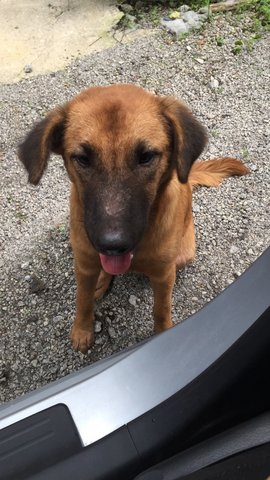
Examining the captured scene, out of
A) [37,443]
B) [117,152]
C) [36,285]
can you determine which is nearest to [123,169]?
[117,152]

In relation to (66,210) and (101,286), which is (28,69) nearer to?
(66,210)

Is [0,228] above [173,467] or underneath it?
underneath

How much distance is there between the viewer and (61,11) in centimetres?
429

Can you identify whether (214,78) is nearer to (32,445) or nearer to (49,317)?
(49,317)

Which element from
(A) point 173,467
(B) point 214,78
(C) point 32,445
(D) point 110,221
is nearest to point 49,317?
(D) point 110,221

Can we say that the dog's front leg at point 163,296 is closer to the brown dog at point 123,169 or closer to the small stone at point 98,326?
the brown dog at point 123,169

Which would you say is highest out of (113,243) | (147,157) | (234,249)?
(147,157)

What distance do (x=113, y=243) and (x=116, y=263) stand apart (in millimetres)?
295

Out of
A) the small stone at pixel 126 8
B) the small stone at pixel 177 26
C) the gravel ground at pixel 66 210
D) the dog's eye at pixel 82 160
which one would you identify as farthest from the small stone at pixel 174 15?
the dog's eye at pixel 82 160

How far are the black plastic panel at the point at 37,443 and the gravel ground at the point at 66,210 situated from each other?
3.32 ft

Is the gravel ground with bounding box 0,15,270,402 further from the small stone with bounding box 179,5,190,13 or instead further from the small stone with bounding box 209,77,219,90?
the small stone with bounding box 179,5,190,13

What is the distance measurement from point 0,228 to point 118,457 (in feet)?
6.38

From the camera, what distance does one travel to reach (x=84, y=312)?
8.62 ft

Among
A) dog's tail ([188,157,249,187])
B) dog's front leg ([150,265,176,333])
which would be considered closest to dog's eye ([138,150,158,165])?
dog's front leg ([150,265,176,333])
